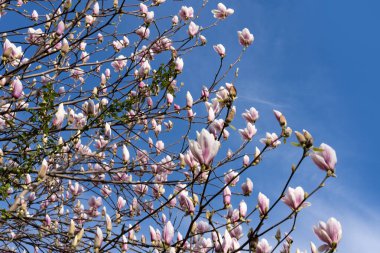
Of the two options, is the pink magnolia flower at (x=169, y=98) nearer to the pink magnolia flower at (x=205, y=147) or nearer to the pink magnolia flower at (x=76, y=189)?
the pink magnolia flower at (x=76, y=189)

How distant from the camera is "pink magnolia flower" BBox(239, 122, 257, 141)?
3308mm

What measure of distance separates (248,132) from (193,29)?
5.98 feet

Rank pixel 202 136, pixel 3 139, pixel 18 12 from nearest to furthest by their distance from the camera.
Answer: pixel 202 136 < pixel 3 139 < pixel 18 12

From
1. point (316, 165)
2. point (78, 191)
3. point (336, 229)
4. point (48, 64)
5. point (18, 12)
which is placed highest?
point (18, 12)

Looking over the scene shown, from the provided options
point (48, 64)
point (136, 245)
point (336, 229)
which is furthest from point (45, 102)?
point (336, 229)

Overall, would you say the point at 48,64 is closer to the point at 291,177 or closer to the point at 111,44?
the point at 111,44

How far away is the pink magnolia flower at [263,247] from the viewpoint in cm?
220

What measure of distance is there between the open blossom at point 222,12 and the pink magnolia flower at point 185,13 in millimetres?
391

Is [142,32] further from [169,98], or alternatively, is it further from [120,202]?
[120,202]

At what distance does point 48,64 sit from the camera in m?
4.38

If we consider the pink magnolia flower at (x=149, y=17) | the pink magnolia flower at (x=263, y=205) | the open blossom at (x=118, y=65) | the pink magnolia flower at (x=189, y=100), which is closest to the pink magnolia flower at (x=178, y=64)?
the pink magnolia flower at (x=189, y=100)

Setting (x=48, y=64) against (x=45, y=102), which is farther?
(x=48, y=64)

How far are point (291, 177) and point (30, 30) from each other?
12.2 feet

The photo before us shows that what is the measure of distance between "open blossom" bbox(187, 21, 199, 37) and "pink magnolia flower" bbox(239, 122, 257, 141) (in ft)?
5.76
